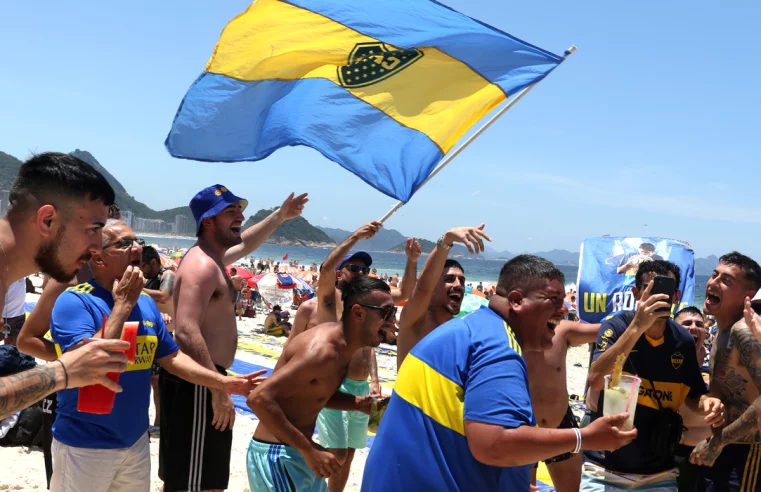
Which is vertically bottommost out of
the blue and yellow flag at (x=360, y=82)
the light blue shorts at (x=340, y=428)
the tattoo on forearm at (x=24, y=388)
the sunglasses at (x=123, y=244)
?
the light blue shorts at (x=340, y=428)

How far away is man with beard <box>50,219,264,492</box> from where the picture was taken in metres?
3.44

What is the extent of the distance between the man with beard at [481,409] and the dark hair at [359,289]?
942 mm

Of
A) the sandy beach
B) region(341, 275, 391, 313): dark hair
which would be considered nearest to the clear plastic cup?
region(341, 275, 391, 313): dark hair

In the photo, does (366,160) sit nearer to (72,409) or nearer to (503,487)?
(72,409)

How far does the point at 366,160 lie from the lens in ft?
17.4

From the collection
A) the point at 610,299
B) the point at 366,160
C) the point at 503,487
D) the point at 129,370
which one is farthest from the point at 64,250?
the point at 610,299

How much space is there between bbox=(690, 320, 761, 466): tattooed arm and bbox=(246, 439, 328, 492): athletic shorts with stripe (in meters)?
2.34

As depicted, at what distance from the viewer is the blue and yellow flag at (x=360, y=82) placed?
517cm

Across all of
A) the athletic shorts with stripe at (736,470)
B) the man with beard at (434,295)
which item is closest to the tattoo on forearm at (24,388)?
the man with beard at (434,295)

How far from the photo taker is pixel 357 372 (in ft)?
18.5

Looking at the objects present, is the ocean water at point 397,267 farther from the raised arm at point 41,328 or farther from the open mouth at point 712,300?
the raised arm at point 41,328

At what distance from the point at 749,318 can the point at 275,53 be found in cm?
368

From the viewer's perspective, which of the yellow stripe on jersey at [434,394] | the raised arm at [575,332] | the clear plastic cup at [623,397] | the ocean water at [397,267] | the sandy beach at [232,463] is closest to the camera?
the yellow stripe on jersey at [434,394]

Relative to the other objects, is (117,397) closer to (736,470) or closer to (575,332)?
(575,332)
